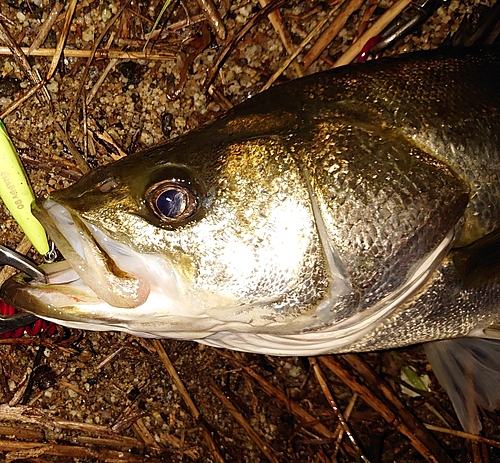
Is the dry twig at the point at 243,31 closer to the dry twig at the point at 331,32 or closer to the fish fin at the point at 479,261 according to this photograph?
the dry twig at the point at 331,32

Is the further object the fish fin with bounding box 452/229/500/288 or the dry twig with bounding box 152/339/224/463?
the dry twig with bounding box 152/339/224/463

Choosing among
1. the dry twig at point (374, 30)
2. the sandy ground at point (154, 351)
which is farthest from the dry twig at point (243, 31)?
the dry twig at point (374, 30)

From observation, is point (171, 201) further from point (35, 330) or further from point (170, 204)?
point (35, 330)

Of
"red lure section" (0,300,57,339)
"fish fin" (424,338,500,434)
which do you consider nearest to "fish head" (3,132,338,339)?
"red lure section" (0,300,57,339)

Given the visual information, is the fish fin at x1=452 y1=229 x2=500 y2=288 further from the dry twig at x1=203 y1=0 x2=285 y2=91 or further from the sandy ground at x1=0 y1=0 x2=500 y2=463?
the dry twig at x1=203 y1=0 x2=285 y2=91

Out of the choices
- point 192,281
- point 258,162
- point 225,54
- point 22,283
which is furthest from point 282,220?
point 225,54

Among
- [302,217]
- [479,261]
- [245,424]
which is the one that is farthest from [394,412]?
[302,217]
